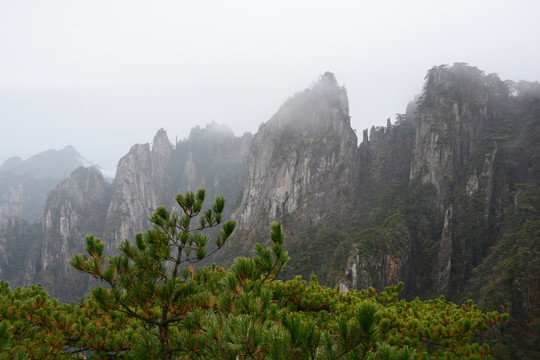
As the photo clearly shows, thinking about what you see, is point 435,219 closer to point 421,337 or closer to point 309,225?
point 309,225

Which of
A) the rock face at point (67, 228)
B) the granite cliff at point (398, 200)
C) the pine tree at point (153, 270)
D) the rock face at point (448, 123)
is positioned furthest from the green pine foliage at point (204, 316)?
the rock face at point (67, 228)

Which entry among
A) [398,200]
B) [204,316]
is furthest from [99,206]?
[204,316]

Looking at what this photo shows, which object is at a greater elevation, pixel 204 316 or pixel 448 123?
pixel 448 123

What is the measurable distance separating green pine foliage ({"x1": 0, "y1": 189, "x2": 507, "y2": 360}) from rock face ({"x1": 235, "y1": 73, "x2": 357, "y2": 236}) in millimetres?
66253

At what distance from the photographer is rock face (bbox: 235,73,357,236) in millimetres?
73375

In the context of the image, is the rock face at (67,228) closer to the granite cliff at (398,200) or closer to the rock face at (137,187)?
the granite cliff at (398,200)

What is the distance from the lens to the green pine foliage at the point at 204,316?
2135mm

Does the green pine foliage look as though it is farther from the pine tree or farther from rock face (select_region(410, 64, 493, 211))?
rock face (select_region(410, 64, 493, 211))

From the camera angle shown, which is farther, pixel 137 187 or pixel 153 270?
pixel 137 187

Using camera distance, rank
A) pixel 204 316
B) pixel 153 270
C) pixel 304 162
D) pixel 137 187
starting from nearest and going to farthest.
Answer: pixel 204 316, pixel 153 270, pixel 304 162, pixel 137 187

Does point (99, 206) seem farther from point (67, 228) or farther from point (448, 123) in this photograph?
point (448, 123)

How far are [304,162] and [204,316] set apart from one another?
75.9 metres

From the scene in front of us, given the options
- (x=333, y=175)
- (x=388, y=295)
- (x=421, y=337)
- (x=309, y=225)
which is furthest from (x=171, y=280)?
(x=333, y=175)

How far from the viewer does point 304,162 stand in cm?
7819
